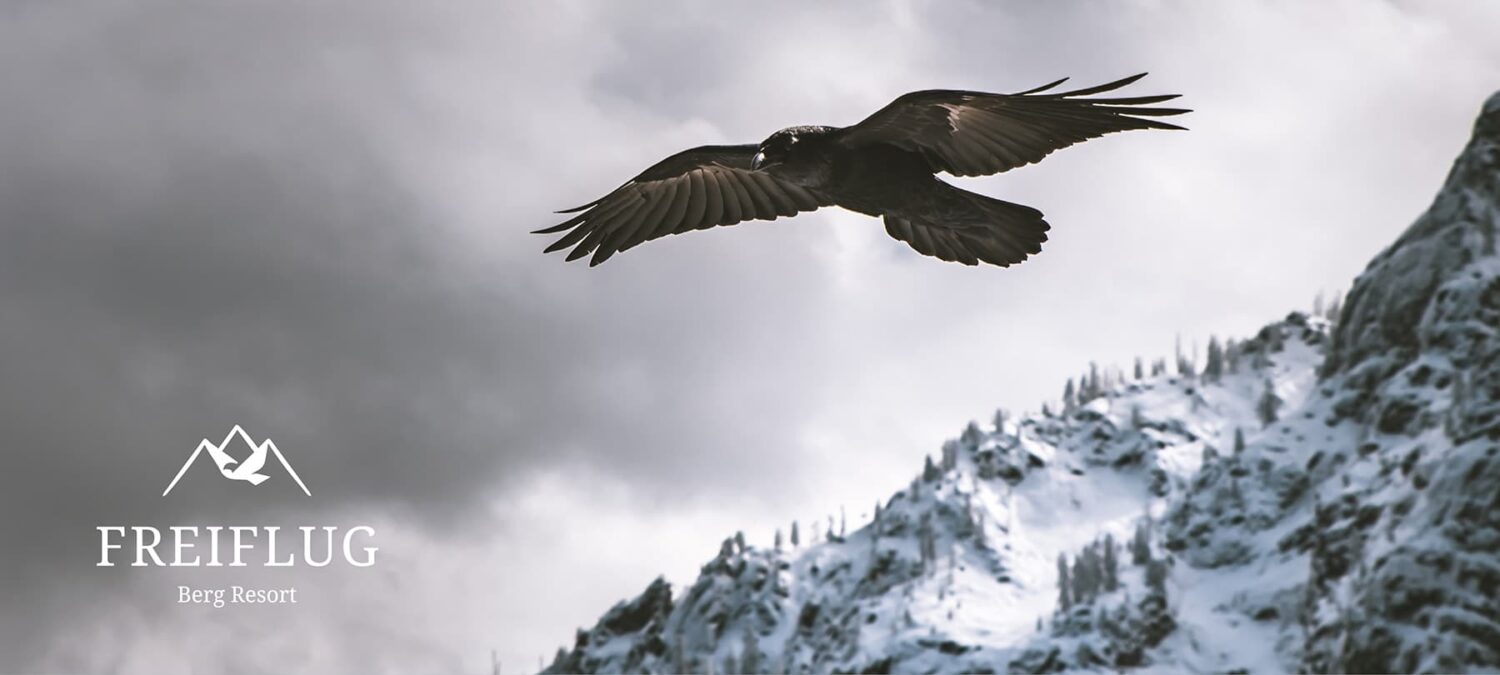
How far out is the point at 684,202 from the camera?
53.1 feet

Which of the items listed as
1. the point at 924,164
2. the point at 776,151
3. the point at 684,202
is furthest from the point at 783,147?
the point at 684,202

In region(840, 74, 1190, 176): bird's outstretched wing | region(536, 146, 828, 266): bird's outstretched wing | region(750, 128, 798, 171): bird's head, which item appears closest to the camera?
region(840, 74, 1190, 176): bird's outstretched wing

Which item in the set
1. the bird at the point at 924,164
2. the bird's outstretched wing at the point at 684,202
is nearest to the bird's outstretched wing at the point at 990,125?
the bird at the point at 924,164

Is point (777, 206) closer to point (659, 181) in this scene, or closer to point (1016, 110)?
point (659, 181)

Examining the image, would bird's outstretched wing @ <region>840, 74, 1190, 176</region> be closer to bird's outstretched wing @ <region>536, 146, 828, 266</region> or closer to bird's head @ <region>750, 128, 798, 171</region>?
bird's head @ <region>750, 128, 798, 171</region>

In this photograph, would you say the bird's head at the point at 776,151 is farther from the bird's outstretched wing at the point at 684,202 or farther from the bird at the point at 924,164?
the bird's outstretched wing at the point at 684,202

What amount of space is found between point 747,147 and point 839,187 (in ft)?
4.92

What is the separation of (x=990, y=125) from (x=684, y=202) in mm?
3439

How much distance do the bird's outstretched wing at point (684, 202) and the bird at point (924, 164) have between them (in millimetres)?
15

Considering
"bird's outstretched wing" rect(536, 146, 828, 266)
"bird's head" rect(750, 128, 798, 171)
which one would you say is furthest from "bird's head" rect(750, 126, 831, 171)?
"bird's outstretched wing" rect(536, 146, 828, 266)

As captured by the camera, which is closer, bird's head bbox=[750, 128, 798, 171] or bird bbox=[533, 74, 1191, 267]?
bird bbox=[533, 74, 1191, 267]

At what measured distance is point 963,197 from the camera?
47.1 feet

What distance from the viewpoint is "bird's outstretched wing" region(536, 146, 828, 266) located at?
1559 cm

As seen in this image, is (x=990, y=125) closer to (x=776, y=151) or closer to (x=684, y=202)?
(x=776, y=151)
